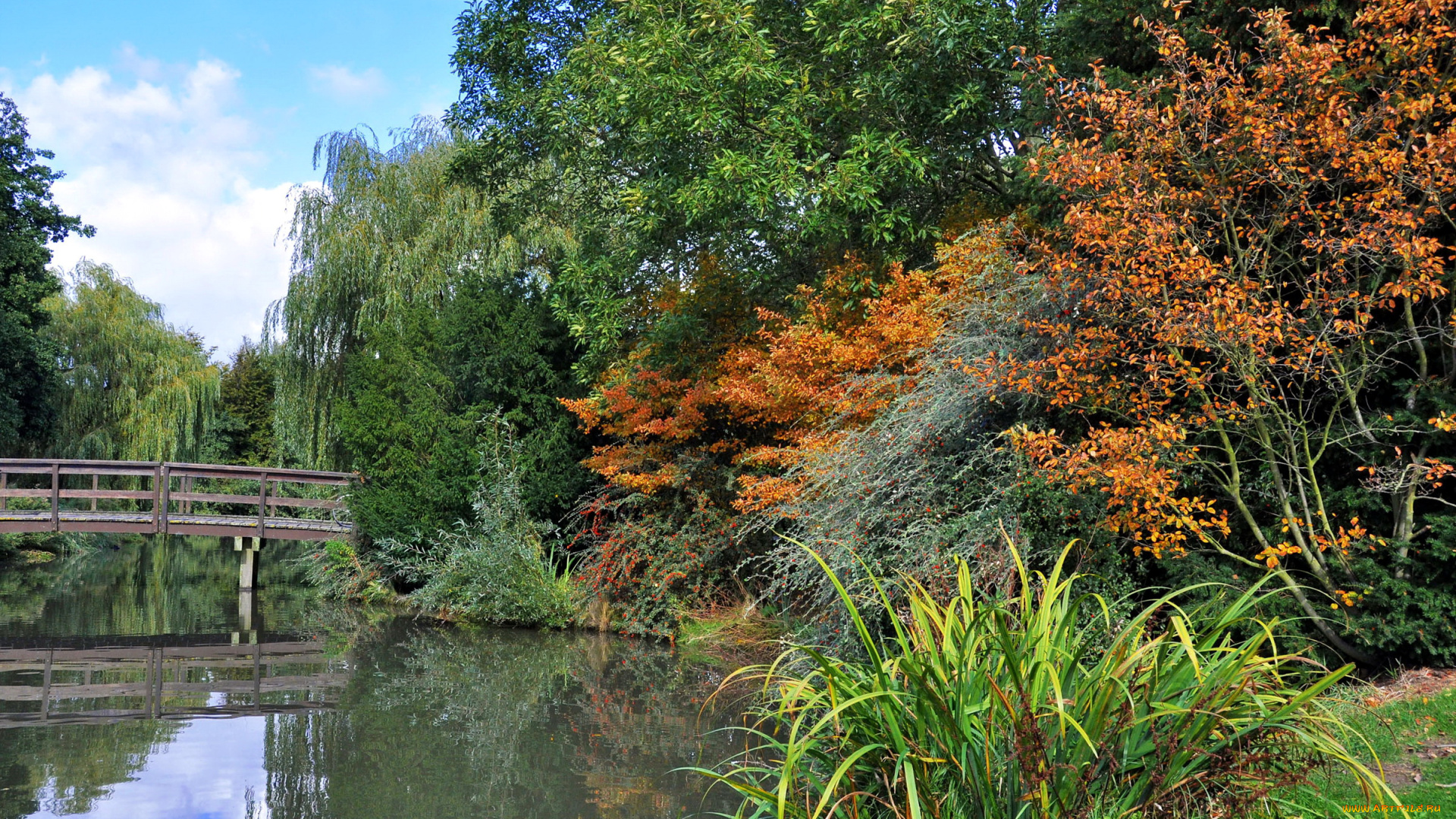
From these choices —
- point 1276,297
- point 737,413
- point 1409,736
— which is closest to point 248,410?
point 737,413

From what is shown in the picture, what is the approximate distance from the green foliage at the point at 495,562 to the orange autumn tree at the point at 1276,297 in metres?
8.01

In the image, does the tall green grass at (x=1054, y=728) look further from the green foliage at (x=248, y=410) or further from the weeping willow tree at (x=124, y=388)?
the green foliage at (x=248, y=410)

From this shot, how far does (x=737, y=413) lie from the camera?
39.1ft

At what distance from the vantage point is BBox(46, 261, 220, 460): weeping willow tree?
22.8m

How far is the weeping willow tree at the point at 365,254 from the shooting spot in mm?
18062

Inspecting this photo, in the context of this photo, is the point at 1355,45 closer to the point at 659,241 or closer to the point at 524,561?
the point at 659,241

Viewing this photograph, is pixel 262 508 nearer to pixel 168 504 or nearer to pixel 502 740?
pixel 168 504

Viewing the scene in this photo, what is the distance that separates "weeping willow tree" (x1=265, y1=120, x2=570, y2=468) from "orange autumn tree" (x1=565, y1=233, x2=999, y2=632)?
16.5 feet

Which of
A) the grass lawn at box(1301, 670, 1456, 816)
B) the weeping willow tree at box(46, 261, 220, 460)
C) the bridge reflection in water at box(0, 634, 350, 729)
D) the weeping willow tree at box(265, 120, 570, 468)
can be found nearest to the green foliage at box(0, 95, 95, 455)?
the weeping willow tree at box(46, 261, 220, 460)

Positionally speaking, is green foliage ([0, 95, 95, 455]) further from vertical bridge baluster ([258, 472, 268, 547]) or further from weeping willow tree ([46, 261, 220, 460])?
vertical bridge baluster ([258, 472, 268, 547])

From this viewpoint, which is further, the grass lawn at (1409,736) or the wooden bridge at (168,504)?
the wooden bridge at (168,504)

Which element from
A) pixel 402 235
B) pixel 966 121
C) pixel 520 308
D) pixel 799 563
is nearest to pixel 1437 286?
pixel 799 563

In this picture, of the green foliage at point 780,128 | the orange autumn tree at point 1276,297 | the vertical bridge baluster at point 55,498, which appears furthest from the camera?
the vertical bridge baluster at point 55,498

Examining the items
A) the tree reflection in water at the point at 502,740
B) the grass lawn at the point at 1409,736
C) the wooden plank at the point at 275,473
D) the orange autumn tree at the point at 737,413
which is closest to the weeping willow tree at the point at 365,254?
the wooden plank at the point at 275,473
